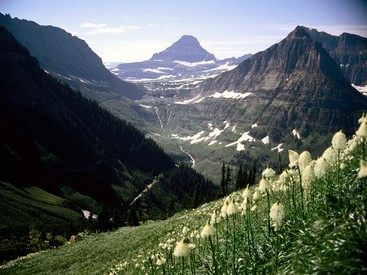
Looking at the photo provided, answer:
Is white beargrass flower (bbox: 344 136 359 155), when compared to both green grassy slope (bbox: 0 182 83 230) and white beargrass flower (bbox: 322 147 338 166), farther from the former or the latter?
green grassy slope (bbox: 0 182 83 230)

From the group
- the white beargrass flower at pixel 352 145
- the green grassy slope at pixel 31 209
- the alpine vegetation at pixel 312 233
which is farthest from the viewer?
the green grassy slope at pixel 31 209

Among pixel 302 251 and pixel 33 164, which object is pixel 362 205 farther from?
pixel 33 164

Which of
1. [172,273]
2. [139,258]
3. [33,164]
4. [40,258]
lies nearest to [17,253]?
[40,258]

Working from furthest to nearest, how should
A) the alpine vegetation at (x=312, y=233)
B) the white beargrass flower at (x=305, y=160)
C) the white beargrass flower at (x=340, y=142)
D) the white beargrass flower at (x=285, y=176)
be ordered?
1. the white beargrass flower at (x=285, y=176)
2. the white beargrass flower at (x=305, y=160)
3. the white beargrass flower at (x=340, y=142)
4. the alpine vegetation at (x=312, y=233)

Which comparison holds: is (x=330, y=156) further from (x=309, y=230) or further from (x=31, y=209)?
(x=31, y=209)

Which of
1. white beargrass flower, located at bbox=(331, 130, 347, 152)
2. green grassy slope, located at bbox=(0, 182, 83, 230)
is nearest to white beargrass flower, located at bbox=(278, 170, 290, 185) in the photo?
white beargrass flower, located at bbox=(331, 130, 347, 152)

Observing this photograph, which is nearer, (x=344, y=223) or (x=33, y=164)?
(x=344, y=223)

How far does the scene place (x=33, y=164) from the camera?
18062cm

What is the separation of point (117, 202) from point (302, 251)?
201 m

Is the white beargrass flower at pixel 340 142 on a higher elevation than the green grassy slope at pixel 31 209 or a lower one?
higher

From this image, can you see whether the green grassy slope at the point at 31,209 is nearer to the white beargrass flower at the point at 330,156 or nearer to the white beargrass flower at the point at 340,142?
the white beargrass flower at the point at 330,156

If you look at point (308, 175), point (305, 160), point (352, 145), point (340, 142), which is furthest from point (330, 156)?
point (352, 145)

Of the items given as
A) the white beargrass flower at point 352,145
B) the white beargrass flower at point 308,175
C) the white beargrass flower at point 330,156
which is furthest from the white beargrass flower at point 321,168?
the white beargrass flower at point 352,145

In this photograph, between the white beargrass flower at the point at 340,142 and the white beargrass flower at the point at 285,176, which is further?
the white beargrass flower at the point at 285,176
